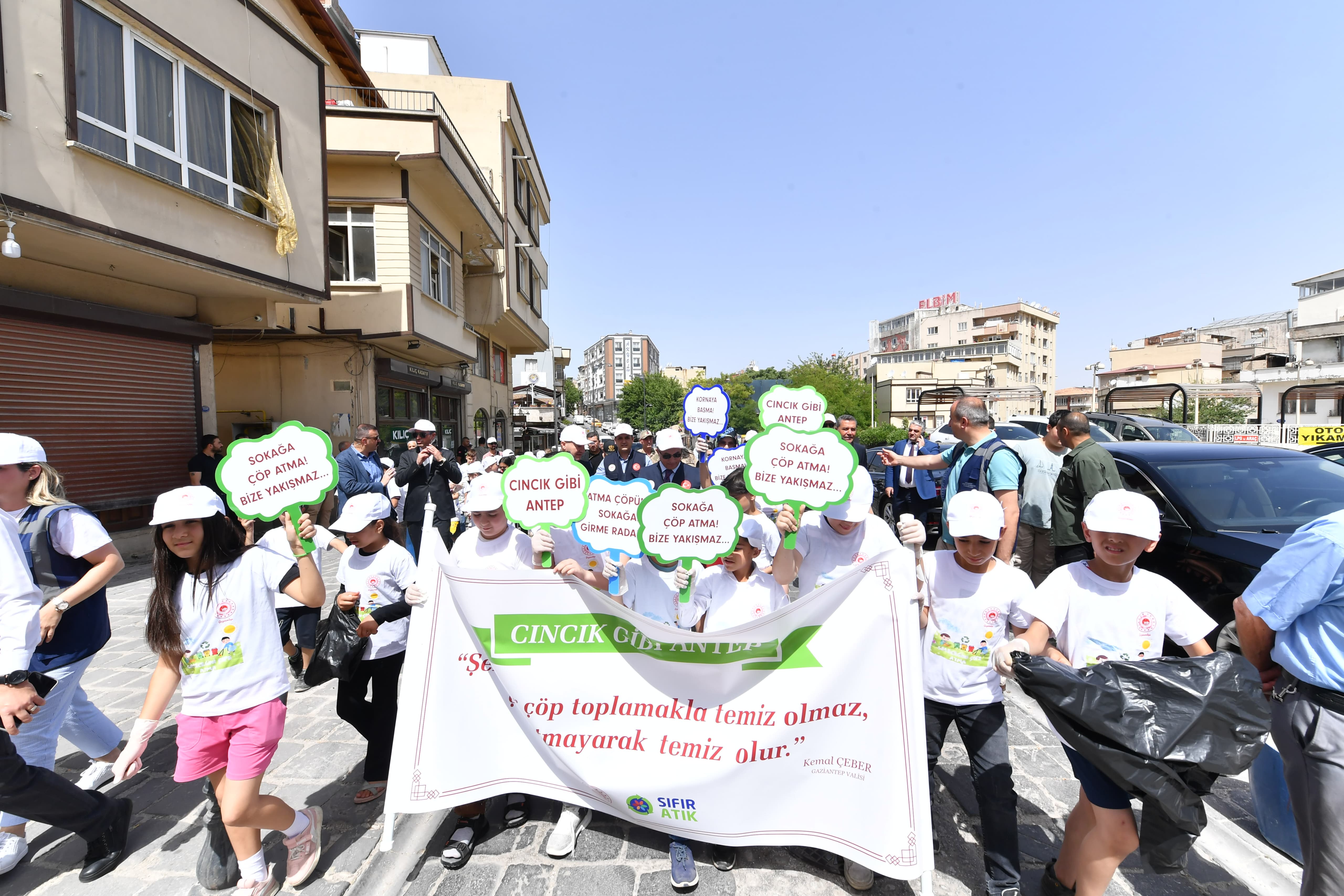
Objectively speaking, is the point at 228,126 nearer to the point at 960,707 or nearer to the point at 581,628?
the point at 581,628

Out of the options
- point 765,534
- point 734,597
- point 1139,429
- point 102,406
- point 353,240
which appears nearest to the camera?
point 734,597

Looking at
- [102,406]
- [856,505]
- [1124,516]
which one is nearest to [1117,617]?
[1124,516]

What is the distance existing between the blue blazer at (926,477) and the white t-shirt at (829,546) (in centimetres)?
384

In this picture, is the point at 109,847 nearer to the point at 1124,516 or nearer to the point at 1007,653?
the point at 1007,653


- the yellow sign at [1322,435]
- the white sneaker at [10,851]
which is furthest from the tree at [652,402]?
the white sneaker at [10,851]

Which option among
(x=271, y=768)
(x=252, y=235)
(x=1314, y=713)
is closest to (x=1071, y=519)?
(x=1314, y=713)

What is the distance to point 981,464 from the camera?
4484 mm

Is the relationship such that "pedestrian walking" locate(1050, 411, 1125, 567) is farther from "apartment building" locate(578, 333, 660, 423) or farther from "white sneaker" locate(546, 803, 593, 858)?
"apartment building" locate(578, 333, 660, 423)

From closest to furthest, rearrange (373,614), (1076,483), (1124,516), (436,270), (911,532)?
1. (1124,516)
2. (911,532)
3. (373,614)
4. (1076,483)
5. (436,270)

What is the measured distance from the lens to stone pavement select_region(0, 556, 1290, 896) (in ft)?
8.88

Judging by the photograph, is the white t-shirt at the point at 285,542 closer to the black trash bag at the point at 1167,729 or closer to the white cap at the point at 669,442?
the black trash bag at the point at 1167,729

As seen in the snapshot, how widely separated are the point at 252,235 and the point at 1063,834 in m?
11.7

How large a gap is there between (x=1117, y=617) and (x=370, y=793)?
12.3 feet

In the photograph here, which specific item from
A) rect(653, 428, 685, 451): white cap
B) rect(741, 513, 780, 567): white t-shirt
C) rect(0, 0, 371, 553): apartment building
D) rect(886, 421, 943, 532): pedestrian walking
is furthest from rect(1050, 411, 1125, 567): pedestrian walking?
rect(0, 0, 371, 553): apartment building
